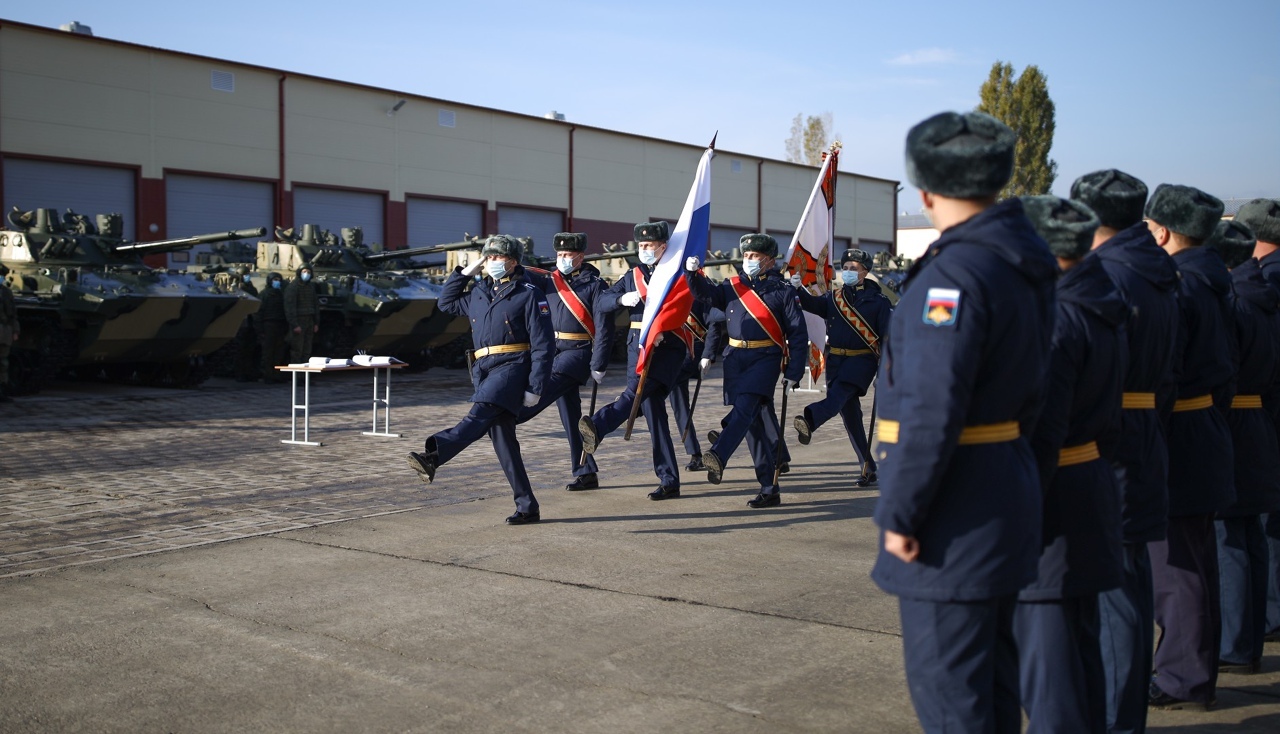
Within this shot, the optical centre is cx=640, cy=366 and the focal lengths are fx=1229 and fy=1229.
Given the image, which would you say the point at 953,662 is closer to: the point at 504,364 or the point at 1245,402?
the point at 1245,402

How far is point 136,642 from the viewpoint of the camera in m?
5.41

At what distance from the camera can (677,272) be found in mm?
8766

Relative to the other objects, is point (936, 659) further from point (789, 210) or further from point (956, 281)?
point (789, 210)

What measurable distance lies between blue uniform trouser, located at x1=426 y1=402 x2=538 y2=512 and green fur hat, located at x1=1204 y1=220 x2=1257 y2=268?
4.40 metres

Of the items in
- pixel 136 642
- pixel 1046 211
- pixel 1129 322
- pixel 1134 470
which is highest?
pixel 1046 211

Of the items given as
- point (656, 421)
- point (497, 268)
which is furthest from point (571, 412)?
point (497, 268)

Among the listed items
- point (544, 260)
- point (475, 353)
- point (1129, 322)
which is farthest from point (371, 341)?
point (1129, 322)

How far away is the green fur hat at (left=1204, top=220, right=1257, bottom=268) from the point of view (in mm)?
5488

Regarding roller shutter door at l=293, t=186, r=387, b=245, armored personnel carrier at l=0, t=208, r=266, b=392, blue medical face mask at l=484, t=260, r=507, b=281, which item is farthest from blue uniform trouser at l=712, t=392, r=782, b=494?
roller shutter door at l=293, t=186, r=387, b=245

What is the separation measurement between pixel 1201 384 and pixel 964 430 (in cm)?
220

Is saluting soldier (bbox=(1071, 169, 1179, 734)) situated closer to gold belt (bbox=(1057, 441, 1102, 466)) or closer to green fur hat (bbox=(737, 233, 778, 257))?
gold belt (bbox=(1057, 441, 1102, 466))

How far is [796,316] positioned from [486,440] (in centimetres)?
503

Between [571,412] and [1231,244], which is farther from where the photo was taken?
[571,412]

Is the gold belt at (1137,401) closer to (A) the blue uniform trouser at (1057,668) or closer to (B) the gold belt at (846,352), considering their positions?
(A) the blue uniform trouser at (1057,668)
